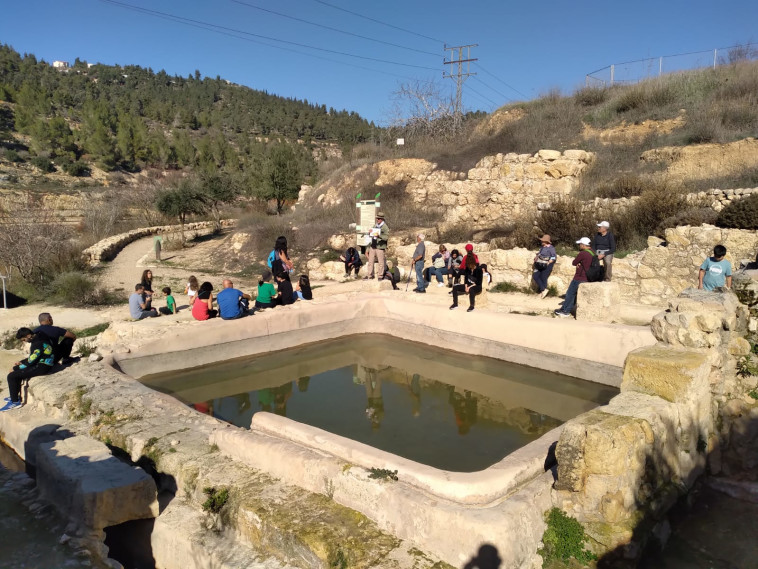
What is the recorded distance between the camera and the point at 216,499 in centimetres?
450

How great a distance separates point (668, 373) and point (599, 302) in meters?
3.50

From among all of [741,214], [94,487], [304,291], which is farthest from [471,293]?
[94,487]

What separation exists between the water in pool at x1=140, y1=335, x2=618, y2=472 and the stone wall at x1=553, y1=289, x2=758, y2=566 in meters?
1.66

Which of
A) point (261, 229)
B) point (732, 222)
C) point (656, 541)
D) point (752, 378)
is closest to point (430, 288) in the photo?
point (732, 222)

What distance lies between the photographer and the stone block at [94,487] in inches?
172

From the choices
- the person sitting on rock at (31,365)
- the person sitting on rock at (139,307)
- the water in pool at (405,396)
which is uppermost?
the person sitting on rock at (139,307)

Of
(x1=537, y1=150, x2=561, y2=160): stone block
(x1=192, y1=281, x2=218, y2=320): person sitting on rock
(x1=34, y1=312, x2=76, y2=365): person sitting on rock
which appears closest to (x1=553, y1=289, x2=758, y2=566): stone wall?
(x1=192, y1=281, x2=218, y2=320): person sitting on rock

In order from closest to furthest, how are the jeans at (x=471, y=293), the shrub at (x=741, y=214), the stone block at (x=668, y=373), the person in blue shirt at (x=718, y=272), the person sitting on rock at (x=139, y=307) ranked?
the stone block at (x=668, y=373)
the person in blue shirt at (x=718, y=272)
the jeans at (x=471, y=293)
the person sitting on rock at (x=139, y=307)
the shrub at (x=741, y=214)

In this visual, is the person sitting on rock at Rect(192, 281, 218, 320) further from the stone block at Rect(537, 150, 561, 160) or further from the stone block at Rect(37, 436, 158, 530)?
the stone block at Rect(537, 150, 561, 160)

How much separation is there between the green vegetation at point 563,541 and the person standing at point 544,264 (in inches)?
279

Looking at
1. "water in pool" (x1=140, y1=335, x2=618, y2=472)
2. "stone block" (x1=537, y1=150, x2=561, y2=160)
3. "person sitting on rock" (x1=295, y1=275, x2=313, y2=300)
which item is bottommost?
"water in pool" (x1=140, y1=335, x2=618, y2=472)

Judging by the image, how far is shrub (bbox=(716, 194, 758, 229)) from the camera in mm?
9852

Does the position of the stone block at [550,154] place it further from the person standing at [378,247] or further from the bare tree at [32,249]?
the bare tree at [32,249]

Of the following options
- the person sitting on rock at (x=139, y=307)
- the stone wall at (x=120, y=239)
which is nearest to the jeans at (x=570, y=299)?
the person sitting on rock at (x=139, y=307)
